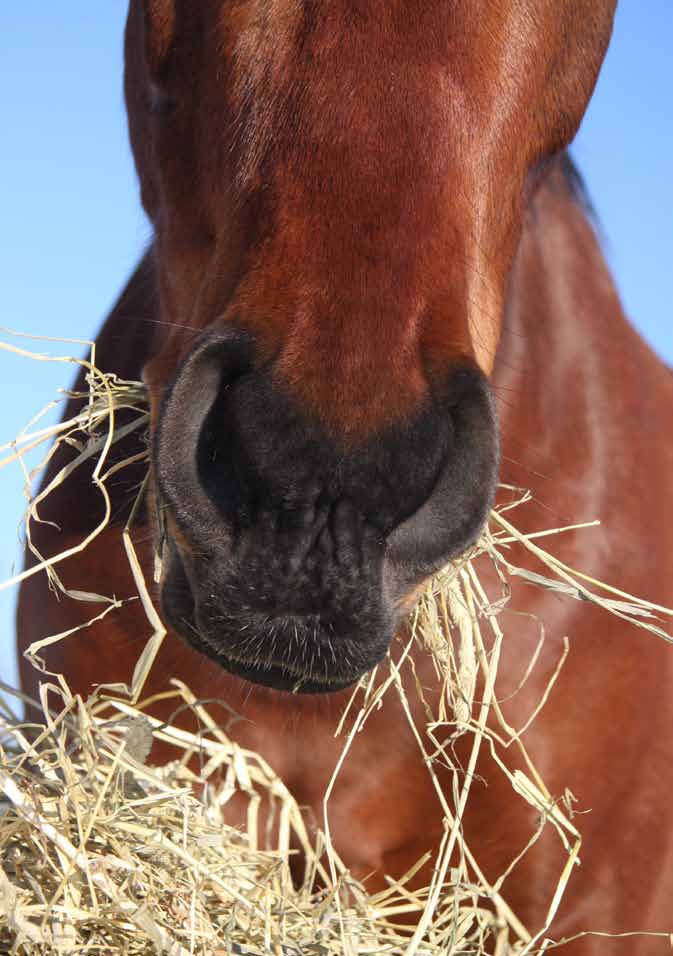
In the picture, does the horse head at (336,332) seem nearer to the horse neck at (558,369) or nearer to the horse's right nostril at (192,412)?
the horse's right nostril at (192,412)

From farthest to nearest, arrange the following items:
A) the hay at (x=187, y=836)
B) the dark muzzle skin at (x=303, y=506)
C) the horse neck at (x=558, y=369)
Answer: the horse neck at (x=558, y=369), the hay at (x=187, y=836), the dark muzzle skin at (x=303, y=506)

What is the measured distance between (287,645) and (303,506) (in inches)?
8.6

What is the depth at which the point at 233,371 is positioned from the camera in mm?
1622

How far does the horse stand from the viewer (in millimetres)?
1556

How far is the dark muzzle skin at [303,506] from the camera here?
151cm

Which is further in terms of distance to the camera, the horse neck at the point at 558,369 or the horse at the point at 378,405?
the horse neck at the point at 558,369

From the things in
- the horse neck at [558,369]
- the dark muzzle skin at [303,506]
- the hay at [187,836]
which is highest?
the horse neck at [558,369]

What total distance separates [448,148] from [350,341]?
0.37m

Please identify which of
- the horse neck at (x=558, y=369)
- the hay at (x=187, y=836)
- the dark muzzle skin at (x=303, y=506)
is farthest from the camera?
the horse neck at (x=558, y=369)

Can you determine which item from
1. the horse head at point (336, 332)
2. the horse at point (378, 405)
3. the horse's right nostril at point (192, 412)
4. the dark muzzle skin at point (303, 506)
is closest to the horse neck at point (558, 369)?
the horse at point (378, 405)

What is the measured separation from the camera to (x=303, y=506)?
1504mm

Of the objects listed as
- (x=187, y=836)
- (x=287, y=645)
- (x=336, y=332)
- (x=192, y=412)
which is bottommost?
(x=187, y=836)

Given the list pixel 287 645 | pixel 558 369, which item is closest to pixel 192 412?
pixel 287 645

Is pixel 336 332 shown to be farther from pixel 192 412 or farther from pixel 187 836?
pixel 187 836
